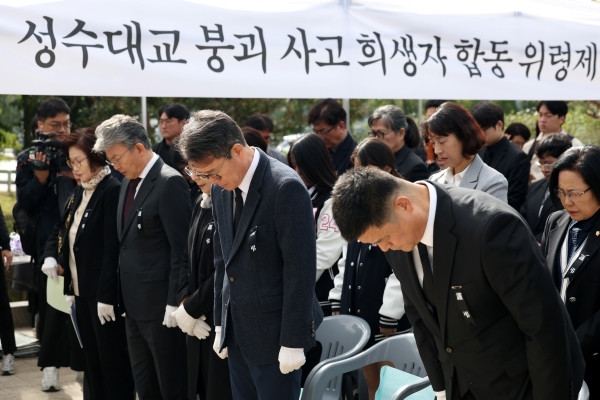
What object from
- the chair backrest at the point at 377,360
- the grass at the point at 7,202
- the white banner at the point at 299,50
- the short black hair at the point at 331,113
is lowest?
the grass at the point at 7,202

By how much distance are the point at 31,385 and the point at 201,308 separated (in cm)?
286

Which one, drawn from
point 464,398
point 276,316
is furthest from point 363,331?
point 464,398

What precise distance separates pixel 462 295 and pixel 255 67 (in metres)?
1.87

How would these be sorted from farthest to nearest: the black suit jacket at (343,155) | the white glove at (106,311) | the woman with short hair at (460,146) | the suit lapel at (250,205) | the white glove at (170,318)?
the black suit jacket at (343,155) → the white glove at (106,311) → the white glove at (170,318) → the woman with short hair at (460,146) → the suit lapel at (250,205)

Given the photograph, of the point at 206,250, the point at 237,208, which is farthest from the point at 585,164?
the point at 206,250

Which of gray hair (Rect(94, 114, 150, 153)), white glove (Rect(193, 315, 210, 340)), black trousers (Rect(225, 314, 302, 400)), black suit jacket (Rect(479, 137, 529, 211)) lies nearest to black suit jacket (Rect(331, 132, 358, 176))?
black suit jacket (Rect(479, 137, 529, 211))

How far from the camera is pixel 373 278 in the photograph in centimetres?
407

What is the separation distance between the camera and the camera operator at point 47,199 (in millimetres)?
5383

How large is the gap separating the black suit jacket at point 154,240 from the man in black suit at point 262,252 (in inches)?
39.0

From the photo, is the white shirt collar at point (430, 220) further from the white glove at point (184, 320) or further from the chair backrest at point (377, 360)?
the white glove at point (184, 320)

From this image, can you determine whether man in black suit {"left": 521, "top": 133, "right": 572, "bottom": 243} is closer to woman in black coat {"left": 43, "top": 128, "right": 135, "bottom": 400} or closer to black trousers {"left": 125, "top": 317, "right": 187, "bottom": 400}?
black trousers {"left": 125, "top": 317, "right": 187, "bottom": 400}

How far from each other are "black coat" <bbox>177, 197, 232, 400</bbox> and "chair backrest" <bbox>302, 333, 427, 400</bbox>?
538mm

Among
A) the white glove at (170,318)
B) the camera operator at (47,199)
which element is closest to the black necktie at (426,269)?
the white glove at (170,318)

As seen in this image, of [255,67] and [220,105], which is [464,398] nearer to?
[255,67]
